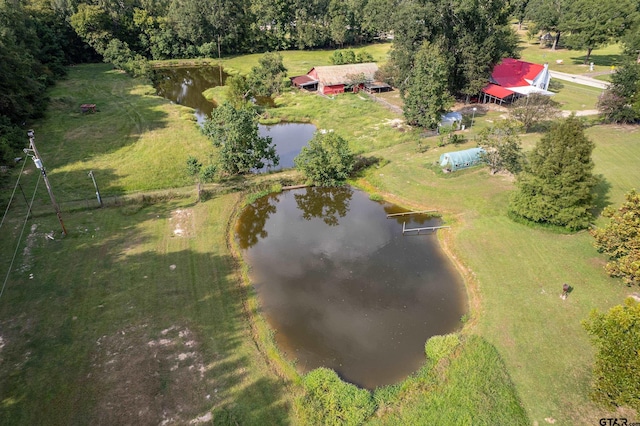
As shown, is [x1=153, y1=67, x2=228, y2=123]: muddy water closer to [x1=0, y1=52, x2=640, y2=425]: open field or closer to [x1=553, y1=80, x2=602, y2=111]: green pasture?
[x1=0, y1=52, x2=640, y2=425]: open field

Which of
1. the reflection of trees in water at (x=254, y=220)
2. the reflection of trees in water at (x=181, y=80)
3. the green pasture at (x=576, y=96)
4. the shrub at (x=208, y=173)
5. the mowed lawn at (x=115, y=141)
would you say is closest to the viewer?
the reflection of trees in water at (x=254, y=220)

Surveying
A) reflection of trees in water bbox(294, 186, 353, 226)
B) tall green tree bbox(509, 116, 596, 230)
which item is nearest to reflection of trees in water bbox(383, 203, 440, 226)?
reflection of trees in water bbox(294, 186, 353, 226)

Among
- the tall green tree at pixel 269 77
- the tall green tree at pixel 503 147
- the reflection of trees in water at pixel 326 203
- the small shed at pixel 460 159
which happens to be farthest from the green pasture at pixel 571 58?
the reflection of trees in water at pixel 326 203

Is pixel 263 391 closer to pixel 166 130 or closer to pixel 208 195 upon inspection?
pixel 208 195

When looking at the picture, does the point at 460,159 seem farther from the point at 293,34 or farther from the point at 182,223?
the point at 293,34

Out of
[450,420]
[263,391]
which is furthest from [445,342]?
[263,391]

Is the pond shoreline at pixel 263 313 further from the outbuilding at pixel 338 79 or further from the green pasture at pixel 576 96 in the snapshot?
the outbuilding at pixel 338 79
